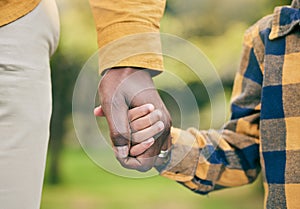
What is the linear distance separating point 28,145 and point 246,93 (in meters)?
0.75

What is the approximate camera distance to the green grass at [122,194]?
709cm

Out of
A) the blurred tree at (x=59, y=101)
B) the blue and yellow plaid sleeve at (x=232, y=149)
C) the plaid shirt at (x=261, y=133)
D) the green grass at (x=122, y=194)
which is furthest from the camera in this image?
the blurred tree at (x=59, y=101)

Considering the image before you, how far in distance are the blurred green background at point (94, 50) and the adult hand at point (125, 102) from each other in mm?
4632

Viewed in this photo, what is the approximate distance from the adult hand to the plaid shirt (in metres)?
0.43

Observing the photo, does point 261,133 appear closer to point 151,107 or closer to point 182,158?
point 182,158

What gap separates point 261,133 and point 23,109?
0.66m

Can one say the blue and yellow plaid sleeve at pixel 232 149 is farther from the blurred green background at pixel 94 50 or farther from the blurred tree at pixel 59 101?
the blurred tree at pixel 59 101

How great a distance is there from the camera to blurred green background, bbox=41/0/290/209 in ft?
21.7

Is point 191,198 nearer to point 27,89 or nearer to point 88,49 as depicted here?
point 88,49

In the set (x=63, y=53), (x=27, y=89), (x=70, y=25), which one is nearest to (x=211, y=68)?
(x=27, y=89)

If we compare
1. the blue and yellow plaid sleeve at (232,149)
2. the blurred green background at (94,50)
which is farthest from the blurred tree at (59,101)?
the blue and yellow plaid sleeve at (232,149)

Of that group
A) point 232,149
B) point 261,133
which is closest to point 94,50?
point 232,149

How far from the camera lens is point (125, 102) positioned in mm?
1096

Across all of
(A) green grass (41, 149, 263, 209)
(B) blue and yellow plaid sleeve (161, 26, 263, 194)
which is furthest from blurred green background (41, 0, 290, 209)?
(B) blue and yellow plaid sleeve (161, 26, 263, 194)
